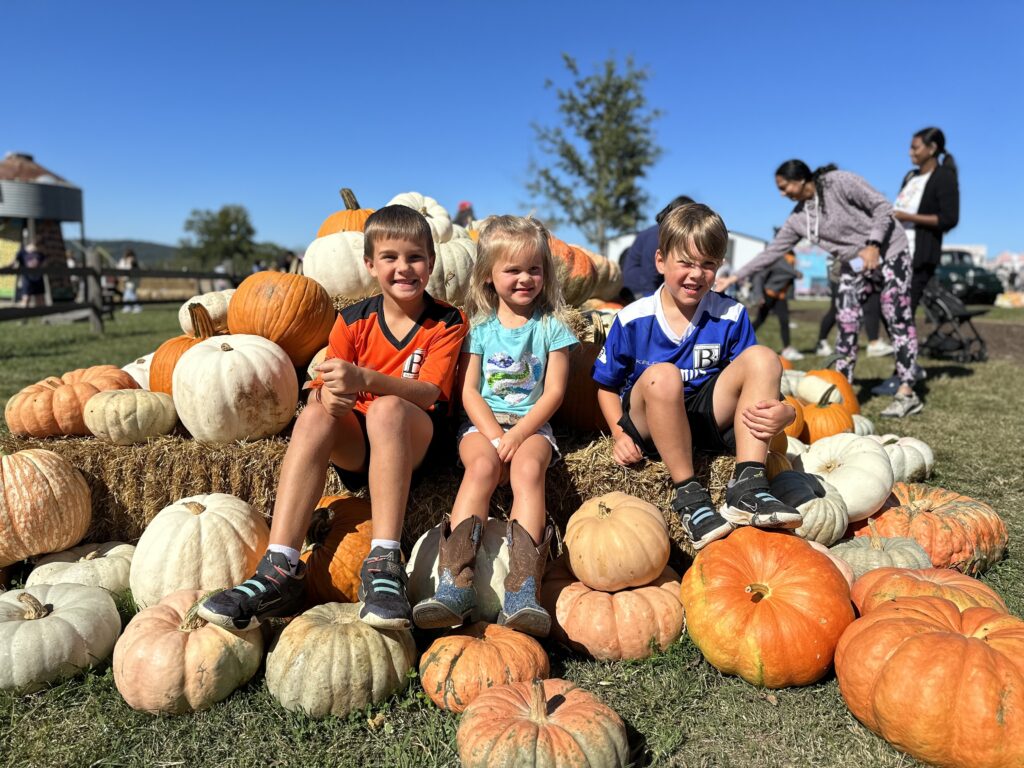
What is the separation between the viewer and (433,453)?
299 centimetres

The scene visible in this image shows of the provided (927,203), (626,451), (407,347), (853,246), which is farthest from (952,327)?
(407,347)

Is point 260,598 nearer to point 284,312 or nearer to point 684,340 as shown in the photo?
point 284,312

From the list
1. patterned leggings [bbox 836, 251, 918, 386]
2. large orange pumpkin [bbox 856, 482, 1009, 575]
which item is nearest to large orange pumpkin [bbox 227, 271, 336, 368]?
large orange pumpkin [bbox 856, 482, 1009, 575]

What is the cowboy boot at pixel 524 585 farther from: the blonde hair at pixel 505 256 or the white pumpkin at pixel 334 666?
the blonde hair at pixel 505 256

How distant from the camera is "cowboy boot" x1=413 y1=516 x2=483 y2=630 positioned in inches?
88.5

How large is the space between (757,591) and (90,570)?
261cm

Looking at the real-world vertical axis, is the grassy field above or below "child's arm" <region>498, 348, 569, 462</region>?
below

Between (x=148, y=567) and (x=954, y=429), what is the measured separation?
5.60 meters

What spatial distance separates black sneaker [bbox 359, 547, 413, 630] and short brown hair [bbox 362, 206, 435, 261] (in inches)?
48.6

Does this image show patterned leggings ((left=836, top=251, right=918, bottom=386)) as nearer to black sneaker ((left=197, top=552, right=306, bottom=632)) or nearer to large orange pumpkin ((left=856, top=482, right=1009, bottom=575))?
large orange pumpkin ((left=856, top=482, right=1009, bottom=575))

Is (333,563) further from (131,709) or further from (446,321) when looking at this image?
(446,321)

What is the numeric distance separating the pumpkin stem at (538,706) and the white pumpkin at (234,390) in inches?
77.0

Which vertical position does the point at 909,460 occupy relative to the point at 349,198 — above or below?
below

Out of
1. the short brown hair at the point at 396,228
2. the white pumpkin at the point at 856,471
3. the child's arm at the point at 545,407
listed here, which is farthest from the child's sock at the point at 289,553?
the white pumpkin at the point at 856,471
